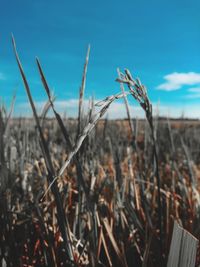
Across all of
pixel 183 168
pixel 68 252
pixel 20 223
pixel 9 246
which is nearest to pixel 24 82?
pixel 68 252

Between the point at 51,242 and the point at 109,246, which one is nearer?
the point at 51,242

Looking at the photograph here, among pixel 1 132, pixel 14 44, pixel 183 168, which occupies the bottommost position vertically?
pixel 183 168

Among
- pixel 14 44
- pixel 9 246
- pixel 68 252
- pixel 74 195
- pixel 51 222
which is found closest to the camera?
pixel 14 44

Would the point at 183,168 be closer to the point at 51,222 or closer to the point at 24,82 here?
the point at 51,222

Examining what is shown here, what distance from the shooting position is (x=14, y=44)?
57 centimetres

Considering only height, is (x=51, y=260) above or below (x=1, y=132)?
below

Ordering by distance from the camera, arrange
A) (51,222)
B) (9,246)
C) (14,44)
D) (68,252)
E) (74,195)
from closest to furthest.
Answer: (14,44) < (68,252) < (9,246) < (51,222) < (74,195)

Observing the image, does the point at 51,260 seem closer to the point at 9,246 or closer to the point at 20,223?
the point at 9,246

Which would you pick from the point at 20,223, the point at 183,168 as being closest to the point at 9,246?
the point at 20,223

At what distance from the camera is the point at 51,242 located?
842 mm

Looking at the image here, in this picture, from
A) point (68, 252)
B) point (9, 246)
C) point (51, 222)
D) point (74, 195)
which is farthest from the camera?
point (74, 195)

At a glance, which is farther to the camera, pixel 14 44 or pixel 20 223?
pixel 20 223

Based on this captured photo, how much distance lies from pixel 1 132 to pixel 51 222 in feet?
1.44

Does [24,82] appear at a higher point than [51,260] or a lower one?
higher
